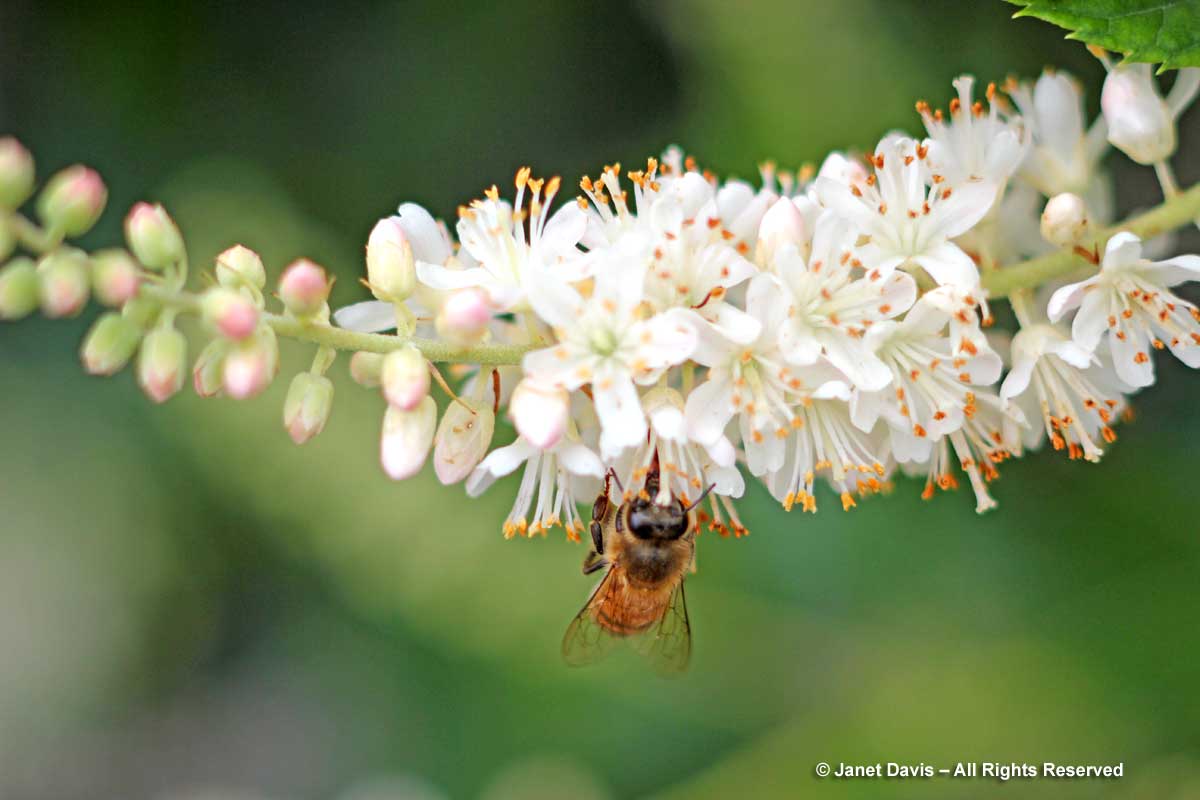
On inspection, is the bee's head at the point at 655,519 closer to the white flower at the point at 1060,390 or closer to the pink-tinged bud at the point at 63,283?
the white flower at the point at 1060,390

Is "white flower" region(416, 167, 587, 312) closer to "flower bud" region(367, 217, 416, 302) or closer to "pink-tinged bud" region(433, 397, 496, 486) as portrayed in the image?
"flower bud" region(367, 217, 416, 302)

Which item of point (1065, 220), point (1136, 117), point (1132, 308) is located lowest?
point (1132, 308)

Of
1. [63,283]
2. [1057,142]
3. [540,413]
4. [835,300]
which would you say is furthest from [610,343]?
[1057,142]

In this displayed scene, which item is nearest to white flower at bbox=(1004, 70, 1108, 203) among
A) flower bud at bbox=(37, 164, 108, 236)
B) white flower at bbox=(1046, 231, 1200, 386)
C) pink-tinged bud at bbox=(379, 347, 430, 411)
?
white flower at bbox=(1046, 231, 1200, 386)

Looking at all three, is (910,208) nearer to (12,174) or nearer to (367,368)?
(367,368)

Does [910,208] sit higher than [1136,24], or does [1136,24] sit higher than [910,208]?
[1136,24]

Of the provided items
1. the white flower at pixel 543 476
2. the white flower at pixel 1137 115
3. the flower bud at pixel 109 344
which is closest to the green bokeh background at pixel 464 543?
the white flower at pixel 543 476

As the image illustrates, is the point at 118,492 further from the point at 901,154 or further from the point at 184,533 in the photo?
the point at 901,154
